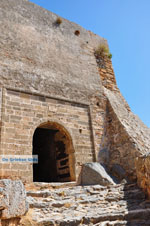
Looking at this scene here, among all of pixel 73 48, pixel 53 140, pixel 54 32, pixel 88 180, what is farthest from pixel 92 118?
pixel 54 32

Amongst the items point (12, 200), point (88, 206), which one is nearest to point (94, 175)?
point (88, 206)

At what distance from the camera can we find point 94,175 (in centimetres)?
651

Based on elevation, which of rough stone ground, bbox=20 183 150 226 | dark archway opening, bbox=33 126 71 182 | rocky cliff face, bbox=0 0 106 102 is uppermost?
rocky cliff face, bbox=0 0 106 102

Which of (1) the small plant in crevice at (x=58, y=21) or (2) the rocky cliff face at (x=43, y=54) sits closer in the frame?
(2) the rocky cliff face at (x=43, y=54)

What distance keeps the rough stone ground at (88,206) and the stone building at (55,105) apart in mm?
1025

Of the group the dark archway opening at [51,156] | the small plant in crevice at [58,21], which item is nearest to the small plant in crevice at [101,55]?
the small plant in crevice at [58,21]

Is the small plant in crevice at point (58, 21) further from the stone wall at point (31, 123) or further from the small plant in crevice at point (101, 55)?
the stone wall at point (31, 123)

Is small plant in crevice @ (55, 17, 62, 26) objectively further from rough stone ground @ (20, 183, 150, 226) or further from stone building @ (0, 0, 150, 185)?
rough stone ground @ (20, 183, 150, 226)

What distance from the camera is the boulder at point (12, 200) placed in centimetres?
337

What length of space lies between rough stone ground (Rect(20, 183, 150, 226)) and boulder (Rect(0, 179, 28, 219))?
30 cm

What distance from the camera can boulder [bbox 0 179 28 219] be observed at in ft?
11.1

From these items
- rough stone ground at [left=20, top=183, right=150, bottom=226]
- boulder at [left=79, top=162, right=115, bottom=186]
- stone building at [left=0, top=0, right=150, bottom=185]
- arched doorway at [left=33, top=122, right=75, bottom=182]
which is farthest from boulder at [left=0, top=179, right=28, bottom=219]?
arched doorway at [left=33, top=122, right=75, bottom=182]

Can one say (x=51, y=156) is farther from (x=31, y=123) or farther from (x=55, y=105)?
(x=31, y=123)

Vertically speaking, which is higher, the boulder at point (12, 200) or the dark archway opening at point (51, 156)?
the dark archway opening at point (51, 156)
